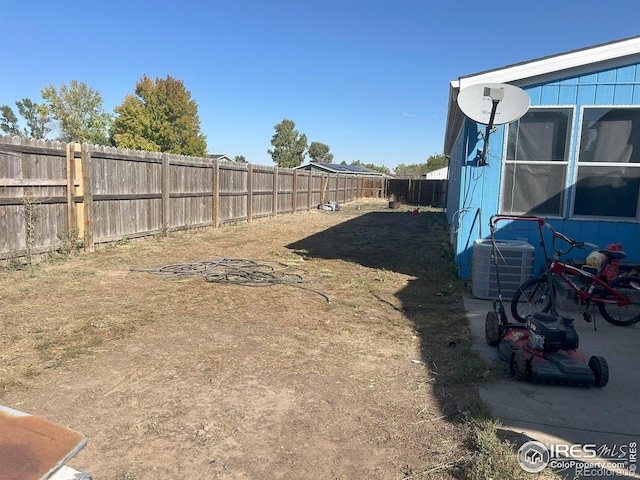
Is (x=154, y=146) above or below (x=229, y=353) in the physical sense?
above

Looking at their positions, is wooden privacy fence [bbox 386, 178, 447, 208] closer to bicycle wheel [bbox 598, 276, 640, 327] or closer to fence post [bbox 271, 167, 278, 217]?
fence post [bbox 271, 167, 278, 217]

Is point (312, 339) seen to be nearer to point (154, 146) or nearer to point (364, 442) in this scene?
point (364, 442)

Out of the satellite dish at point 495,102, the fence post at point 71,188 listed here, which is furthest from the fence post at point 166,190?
the satellite dish at point 495,102

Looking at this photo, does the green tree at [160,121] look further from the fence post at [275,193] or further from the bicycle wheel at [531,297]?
the bicycle wheel at [531,297]

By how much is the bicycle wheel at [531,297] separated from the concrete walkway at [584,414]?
0.95 m

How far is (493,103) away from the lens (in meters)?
5.64

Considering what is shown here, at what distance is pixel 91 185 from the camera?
8633 mm

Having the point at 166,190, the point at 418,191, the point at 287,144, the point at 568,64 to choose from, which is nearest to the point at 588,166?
the point at 568,64

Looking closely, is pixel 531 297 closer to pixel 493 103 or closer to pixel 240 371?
pixel 493 103

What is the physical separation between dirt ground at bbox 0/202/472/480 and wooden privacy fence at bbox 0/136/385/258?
1029 mm

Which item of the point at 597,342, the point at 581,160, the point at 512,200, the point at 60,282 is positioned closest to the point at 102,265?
the point at 60,282

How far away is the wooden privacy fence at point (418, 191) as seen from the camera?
29.6 m

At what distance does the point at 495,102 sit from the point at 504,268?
2236 mm

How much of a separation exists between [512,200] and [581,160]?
1071 millimetres
